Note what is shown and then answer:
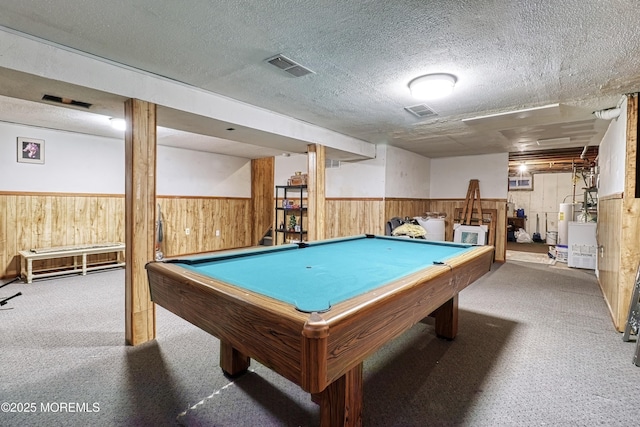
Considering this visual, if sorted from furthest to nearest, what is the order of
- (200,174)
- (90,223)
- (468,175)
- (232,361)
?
(468,175), (200,174), (90,223), (232,361)

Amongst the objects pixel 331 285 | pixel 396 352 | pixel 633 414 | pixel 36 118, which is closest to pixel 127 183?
pixel 331 285

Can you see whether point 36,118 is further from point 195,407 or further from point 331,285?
point 331,285

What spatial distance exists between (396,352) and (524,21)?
2337mm

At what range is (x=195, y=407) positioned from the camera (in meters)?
1.66

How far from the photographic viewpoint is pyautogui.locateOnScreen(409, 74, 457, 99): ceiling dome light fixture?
2.50 metres

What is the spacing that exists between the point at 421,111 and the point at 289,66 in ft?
5.99

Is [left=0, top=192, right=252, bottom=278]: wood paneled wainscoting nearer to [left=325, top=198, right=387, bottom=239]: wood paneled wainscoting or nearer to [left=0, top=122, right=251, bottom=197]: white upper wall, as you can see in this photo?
[left=0, top=122, right=251, bottom=197]: white upper wall

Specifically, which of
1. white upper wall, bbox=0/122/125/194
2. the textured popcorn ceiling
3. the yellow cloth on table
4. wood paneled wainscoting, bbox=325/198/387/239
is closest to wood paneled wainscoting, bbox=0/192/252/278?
white upper wall, bbox=0/122/125/194

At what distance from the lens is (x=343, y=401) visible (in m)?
1.30

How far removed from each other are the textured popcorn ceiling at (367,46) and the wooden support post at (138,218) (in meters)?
0.46

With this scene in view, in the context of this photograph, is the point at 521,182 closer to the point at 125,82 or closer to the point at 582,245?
the point at 582,245

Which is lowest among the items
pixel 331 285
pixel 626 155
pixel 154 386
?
pixel 154 386

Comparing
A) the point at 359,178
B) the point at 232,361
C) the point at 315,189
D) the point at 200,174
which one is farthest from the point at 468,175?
the point at 232,361

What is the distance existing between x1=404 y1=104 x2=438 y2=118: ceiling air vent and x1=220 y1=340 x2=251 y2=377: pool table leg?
2.97 meters
